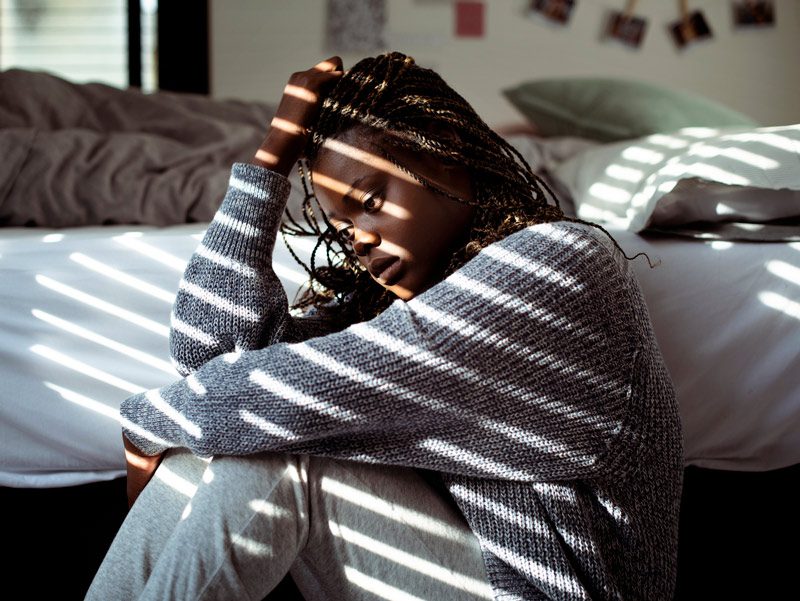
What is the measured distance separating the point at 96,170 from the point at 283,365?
2.96 feet

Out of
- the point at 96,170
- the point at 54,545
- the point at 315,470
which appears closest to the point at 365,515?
the point at 315,470

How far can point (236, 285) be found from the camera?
0.91m

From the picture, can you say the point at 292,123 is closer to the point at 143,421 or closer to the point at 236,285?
the point at 236,285

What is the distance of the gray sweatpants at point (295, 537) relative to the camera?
72 centimetres

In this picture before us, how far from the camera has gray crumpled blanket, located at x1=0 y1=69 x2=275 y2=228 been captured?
4.71ft

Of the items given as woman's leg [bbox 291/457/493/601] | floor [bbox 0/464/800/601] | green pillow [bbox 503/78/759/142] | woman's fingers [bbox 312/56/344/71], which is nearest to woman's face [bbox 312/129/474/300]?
woman's fingers [bbox 312/56/344/71]

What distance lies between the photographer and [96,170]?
1479mm

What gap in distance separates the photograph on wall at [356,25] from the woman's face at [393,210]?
168 centimetres

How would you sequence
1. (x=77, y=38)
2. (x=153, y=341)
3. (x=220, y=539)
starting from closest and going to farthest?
(x=220, y=539)
(x=153, y=341)
(x=77, y=38)

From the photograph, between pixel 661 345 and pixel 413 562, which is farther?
pixel 661 345

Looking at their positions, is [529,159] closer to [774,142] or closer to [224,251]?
[774,142]

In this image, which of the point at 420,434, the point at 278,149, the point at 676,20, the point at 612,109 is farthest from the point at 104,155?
the point at 676,20

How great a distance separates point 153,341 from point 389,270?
0.39 meters

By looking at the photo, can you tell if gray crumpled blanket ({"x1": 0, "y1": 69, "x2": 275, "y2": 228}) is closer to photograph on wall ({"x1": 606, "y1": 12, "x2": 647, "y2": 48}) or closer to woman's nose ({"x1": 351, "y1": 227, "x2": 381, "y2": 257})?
woman's nose ({"x1": 351, "y1": 227, "x2": 381, "y2": 257})
